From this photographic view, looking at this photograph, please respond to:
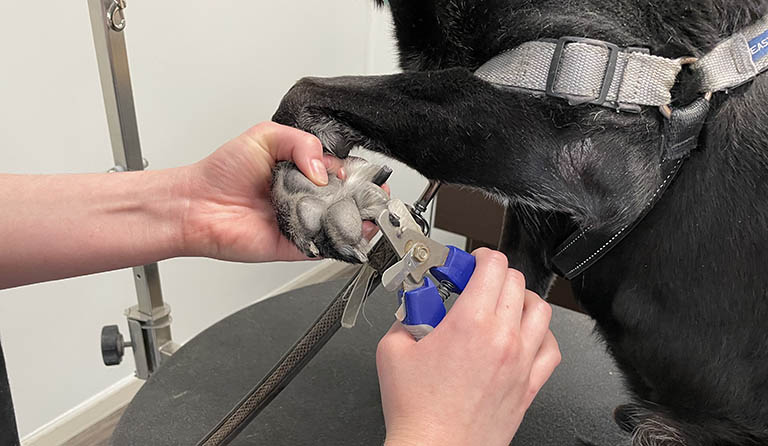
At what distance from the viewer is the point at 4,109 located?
3.79ft

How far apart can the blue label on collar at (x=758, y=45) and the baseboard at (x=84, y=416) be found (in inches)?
59.2

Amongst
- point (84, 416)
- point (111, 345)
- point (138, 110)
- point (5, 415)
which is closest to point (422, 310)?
point (5, 415)

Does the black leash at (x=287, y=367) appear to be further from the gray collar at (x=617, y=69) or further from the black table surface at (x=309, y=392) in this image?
the gray collar at (x=617, y=69)

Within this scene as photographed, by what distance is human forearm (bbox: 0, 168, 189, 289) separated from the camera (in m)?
0.73

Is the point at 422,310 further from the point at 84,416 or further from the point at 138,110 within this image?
the point at 84,416

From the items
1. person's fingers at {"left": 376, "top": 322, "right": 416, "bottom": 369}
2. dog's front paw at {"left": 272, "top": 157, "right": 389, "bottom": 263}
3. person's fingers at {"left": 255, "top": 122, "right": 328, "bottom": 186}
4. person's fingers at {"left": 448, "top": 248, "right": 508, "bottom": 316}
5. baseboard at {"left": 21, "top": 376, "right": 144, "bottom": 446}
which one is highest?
person's fingers at {"left": 255, "top": 122, "right": 328, "bottom": 186}

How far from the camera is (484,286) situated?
0.53 meters

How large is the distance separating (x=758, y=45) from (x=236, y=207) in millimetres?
594

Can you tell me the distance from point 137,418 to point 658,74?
2.78ft

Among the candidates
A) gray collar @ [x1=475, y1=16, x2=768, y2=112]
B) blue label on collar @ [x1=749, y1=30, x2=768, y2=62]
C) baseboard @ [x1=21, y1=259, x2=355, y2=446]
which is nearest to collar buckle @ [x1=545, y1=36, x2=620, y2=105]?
gray collar @ [x1=475, y1=16, x2=768, y2=112]

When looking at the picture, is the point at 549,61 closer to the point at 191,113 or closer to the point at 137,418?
the point at 137,418

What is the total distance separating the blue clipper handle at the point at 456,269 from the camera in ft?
1.86

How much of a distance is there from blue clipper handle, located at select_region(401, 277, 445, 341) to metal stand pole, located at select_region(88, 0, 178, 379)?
1.95 feet

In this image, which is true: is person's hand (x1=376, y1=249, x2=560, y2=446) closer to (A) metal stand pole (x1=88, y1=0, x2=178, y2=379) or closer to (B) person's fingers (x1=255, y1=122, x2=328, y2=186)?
(B) person's fingers (x1=255, y1=122, x2=328, y2=186)
